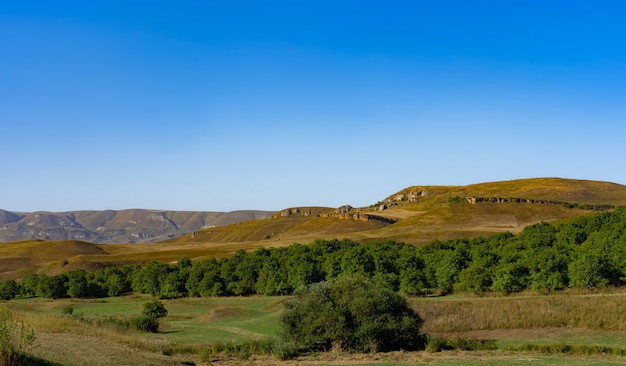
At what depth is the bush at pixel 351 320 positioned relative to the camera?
1299 inches

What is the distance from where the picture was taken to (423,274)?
5984 cm

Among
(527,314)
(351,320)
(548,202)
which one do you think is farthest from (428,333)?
(548,202)

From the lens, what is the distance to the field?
1057 inches

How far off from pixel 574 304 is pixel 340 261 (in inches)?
1313

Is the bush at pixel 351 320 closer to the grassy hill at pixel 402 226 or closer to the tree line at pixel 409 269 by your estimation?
the tree line at pixel 409 269

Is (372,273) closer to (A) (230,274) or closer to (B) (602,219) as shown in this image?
(A) (230,274)

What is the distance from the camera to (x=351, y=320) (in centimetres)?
3347

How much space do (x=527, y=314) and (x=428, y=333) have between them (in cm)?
696

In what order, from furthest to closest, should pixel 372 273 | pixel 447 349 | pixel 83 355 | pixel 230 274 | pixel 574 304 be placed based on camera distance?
pixel 230 274 < pixel 372 273 < pixel 574 304 < pixel 447 349 < pixel 83 355

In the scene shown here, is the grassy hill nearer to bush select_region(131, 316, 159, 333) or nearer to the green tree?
the green tree

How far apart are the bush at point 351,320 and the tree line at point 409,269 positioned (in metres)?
17.3

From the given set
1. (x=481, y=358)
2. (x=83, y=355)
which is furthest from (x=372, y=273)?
(x=83, y=355)

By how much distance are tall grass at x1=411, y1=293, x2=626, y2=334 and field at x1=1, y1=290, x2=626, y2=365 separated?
0.19ft

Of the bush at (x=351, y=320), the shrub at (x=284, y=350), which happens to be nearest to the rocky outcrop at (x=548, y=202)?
the bush at (x=351, y=320)
